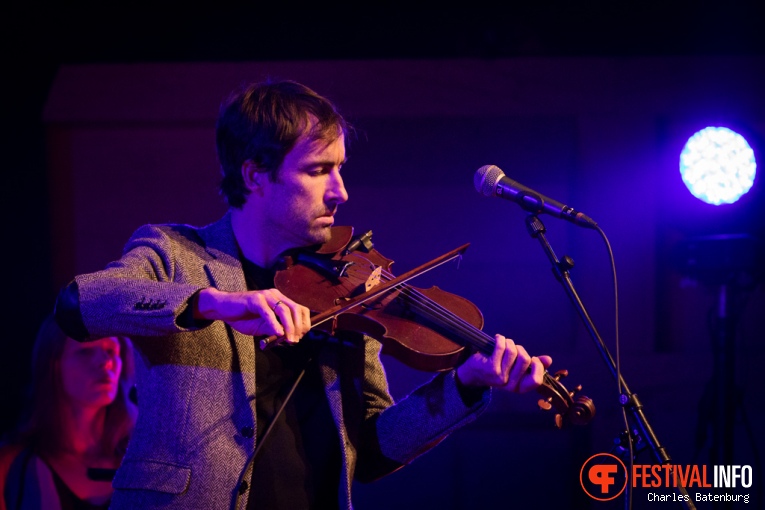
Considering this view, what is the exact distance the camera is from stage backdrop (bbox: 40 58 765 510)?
3.71m

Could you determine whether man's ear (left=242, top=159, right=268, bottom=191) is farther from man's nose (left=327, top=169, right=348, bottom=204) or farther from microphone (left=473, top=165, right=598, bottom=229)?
microphone (left=473, top=165, right=598, bottom=229)

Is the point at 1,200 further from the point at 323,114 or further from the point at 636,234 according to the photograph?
the point at 636,234

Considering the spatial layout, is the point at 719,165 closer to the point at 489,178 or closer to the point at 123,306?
the point at 489,178

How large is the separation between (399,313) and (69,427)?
175cm

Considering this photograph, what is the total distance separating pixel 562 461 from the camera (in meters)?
3.62

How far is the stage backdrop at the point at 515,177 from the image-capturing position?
3711 millimetres

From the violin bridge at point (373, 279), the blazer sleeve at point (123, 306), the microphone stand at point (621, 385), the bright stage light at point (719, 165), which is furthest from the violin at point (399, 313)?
the bright stage light at point (719, 165)

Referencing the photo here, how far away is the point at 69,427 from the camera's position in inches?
125

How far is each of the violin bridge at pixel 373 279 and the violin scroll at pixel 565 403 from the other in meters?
0.53

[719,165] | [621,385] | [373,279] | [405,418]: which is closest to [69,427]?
[405,418]

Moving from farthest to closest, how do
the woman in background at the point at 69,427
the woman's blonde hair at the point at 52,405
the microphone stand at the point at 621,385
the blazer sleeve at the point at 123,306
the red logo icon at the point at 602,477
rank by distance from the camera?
the red logo icon at the point at 602,477 < the woman's blonde hair at the point at 52,405 < the woman in background at the point at 69,427 < the microphone stand at the point at 621,385 < the blazer sleeve at the point at 123,306

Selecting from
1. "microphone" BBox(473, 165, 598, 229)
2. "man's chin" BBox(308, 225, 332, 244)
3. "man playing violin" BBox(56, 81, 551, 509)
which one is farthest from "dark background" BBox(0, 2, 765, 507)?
"man's chin" BBox(308, 225, 332, 244)

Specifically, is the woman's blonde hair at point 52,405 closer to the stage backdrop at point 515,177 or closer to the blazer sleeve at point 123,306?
the stage backdrop at point 515,177

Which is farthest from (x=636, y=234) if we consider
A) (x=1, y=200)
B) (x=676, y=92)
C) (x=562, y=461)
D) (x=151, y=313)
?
(x=1, y=200)
